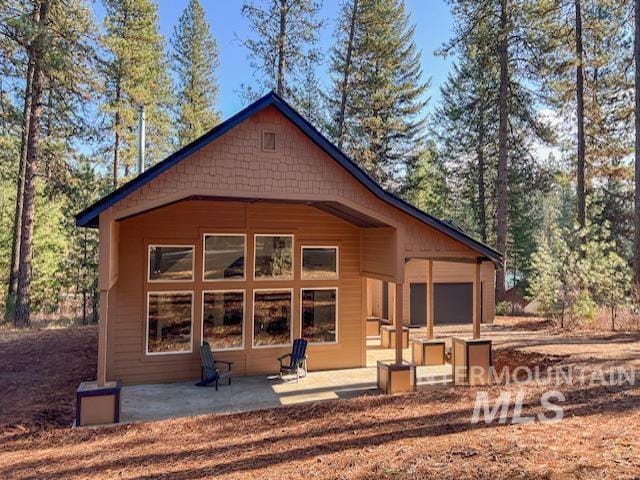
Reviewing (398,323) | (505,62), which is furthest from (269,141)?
(505,62)

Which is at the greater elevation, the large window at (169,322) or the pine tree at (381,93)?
the pine tree at (381,93)

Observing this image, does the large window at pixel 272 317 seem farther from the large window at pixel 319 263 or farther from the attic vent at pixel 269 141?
the attic vent at pixel 269 141

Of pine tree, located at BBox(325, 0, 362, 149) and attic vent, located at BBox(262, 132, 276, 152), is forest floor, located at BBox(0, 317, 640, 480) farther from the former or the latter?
pine tree, located at BBox(325, 0, 362, 149)

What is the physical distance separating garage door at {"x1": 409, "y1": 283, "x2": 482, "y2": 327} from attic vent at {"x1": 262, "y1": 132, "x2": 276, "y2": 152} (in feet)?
37.2

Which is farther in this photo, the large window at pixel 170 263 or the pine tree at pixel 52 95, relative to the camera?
the pine tree at pixel 52 95

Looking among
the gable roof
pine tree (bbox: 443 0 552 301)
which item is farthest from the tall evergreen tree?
the gable roof

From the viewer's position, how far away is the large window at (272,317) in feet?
28.7

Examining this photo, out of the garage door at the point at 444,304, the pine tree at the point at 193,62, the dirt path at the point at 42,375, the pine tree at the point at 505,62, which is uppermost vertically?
the pine tree at the point at 193,62

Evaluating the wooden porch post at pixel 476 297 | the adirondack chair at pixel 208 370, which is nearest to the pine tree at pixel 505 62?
the wooden porch post at pixel 476 297

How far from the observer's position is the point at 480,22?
15859 mm

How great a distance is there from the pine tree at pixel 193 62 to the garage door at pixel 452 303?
14679mm

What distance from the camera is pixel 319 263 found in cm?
915

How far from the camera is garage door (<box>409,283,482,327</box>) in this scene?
16.8m

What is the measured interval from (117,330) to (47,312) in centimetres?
1516
